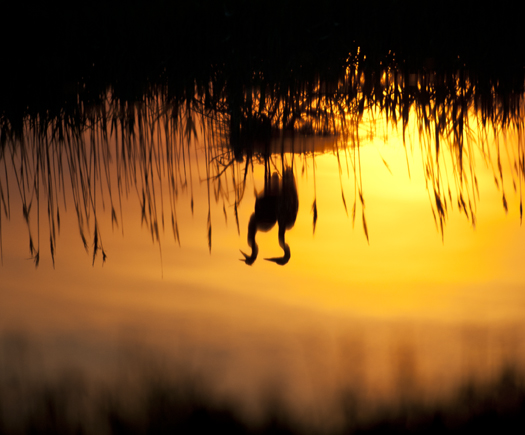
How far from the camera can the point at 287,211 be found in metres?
1.55

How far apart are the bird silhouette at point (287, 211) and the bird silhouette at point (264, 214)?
22mm

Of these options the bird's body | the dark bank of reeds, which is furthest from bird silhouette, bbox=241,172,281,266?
the dark bank of reeds

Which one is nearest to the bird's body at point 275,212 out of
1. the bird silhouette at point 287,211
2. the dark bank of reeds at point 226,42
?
the bird silhouette at point 287,211

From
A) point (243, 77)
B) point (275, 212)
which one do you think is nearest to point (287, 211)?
point (275, 212)

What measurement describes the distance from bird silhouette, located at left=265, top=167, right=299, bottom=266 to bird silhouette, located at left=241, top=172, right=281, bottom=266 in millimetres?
22

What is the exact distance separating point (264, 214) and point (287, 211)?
0.24ft

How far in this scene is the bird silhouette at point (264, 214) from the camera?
4.91 ft

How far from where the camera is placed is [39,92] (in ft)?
3.72

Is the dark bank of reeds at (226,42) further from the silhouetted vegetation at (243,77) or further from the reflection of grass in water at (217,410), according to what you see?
the reflection of grass in water at (217,410)

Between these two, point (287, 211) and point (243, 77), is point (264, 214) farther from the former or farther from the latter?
point (243, 77)

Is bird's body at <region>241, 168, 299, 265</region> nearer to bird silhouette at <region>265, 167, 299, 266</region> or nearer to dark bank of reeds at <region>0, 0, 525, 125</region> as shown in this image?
bird silhouette at <region>265, 167, 299, 266</region>

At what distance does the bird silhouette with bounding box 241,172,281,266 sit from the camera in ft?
4.91

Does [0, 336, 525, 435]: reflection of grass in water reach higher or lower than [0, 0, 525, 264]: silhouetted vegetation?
lower

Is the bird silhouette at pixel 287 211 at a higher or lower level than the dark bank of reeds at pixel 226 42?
lower
